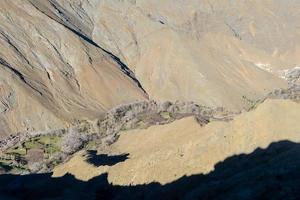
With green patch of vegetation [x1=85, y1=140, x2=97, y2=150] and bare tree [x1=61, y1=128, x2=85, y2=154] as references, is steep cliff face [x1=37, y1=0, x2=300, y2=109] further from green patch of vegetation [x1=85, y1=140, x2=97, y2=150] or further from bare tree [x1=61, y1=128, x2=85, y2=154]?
green patch of vegetation [x1=85, y1=140, x2=97, y2=150]

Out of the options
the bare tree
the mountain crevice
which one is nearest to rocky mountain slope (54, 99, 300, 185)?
the bare tree

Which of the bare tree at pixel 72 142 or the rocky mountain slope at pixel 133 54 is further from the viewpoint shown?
the rocky mountain slope at pixel 133 54

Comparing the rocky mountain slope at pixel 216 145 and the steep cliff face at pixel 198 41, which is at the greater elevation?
the steep cliff face at pixel 198 41

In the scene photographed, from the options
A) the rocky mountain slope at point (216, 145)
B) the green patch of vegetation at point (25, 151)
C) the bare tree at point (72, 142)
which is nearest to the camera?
the rocky mountain slope at point (216, 145)

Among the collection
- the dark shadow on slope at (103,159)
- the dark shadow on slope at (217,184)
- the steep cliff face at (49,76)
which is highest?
the steep cliff face at (49,76)

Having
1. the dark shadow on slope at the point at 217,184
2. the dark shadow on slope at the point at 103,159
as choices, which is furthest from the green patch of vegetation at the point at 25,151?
the dark shadow on slope at the point at 217,184

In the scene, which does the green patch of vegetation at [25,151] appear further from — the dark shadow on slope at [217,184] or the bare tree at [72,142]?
the dark shadow on slope at [217,184]

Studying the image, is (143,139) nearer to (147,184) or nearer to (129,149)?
(129,149)
